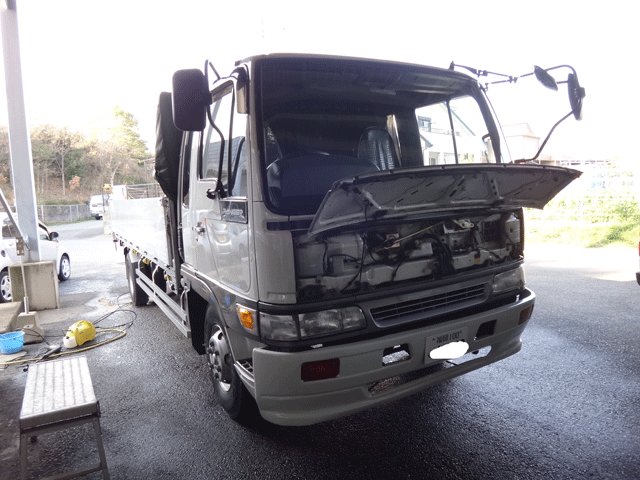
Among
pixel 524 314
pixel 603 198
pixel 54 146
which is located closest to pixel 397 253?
pixel 524 314

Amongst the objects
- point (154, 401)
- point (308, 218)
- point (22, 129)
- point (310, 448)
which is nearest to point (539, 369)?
point (310, 448)

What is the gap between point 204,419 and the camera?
339 centimetres

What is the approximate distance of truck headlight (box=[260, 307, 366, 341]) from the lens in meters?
2.42

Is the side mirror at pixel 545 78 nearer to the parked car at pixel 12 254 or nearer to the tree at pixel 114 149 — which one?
the parked car at pixel 12 254

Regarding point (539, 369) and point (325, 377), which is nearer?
Answer: point (325, 377)

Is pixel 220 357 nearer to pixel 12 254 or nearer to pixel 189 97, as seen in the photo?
pixel 189 97

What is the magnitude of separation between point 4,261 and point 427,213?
297 inches

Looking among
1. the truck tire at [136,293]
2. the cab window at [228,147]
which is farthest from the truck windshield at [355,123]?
the truck tire at [136,293]

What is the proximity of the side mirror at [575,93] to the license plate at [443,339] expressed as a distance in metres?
1.58

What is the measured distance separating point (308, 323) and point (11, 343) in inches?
174

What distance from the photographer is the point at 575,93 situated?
2889 millimetres

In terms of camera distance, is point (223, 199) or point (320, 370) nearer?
point (320, 370)

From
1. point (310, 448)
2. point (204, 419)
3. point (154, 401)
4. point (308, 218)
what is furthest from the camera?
point (154, 401)

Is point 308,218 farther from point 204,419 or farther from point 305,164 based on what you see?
point 204,419
